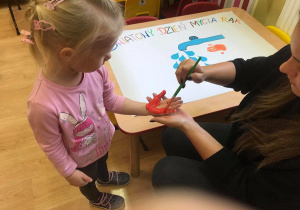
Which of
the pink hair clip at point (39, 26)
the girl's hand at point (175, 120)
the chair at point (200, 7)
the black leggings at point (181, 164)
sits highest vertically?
the pink hair clip at point (39, 26)

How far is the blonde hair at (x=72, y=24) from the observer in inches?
21.1

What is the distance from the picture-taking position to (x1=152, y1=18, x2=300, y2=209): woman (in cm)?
61

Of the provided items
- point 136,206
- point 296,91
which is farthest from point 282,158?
point 136,206

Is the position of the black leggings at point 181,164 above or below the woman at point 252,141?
below

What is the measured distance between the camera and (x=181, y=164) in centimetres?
88

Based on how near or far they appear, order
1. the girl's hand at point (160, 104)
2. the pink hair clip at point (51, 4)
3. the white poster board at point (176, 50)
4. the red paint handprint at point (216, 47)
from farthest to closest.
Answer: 1. the red paint handprint at point (216, 47)
2. the white poster board at point (176, 50)
3. the girl's hand at point (160, 104)
4. the pink hair clip at point (51, 4)

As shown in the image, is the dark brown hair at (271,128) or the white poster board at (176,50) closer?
the dark brown hair at (271,128)

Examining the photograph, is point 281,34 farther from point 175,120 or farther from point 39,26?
point 39,26

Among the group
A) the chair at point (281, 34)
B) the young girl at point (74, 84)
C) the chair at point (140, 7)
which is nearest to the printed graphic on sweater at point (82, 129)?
the young girl at point (74, 84)

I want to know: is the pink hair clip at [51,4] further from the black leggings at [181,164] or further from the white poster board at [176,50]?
the black leggings at [181,164]

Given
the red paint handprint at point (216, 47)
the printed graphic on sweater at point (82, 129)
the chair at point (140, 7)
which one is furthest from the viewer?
the chair at point (140, 7)

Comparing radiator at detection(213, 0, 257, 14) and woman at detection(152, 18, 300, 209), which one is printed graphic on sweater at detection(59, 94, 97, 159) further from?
radiator at detection(213, 0, 257, 14)

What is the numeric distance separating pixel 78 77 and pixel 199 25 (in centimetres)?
77

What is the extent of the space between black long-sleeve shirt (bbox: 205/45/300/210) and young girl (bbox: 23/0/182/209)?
225 millimetres
